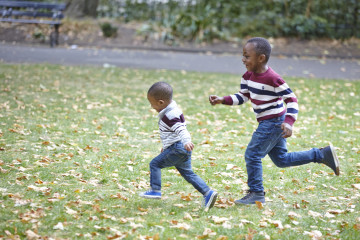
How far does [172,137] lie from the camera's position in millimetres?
4375

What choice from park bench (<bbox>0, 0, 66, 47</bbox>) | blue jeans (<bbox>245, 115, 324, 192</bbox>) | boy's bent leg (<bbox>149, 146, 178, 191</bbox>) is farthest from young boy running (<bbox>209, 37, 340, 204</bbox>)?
park bench (<bbox>0, 0, 66, 47</bbox>)

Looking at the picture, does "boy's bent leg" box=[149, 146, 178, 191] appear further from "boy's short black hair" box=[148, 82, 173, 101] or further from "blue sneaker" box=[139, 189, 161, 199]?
"boy's short black hair" box=[148, 82, 173, 101]

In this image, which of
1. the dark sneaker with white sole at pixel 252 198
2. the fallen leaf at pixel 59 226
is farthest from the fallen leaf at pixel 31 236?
the dark sneaker with white sole at pixel 252 198

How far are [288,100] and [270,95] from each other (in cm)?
16

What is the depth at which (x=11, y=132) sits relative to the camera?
7117 mm

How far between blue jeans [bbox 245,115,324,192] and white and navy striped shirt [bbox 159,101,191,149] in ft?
2.17

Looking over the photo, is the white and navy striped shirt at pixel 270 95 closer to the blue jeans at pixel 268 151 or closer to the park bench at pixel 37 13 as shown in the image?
the blue jeans at pixel 268 151

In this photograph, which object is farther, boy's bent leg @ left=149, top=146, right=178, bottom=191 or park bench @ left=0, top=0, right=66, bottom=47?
park bench @ left=0, top=0, right=66, bottom=47

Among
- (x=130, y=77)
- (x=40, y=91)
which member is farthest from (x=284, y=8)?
(x=40, y=91)

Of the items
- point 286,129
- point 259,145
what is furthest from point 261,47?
point 259,145

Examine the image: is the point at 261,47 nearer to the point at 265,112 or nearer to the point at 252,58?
the point at 252,58

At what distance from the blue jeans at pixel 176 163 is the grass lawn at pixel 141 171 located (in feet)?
0.71

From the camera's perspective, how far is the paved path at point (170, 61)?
13375mm

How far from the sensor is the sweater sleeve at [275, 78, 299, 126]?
425 cm
